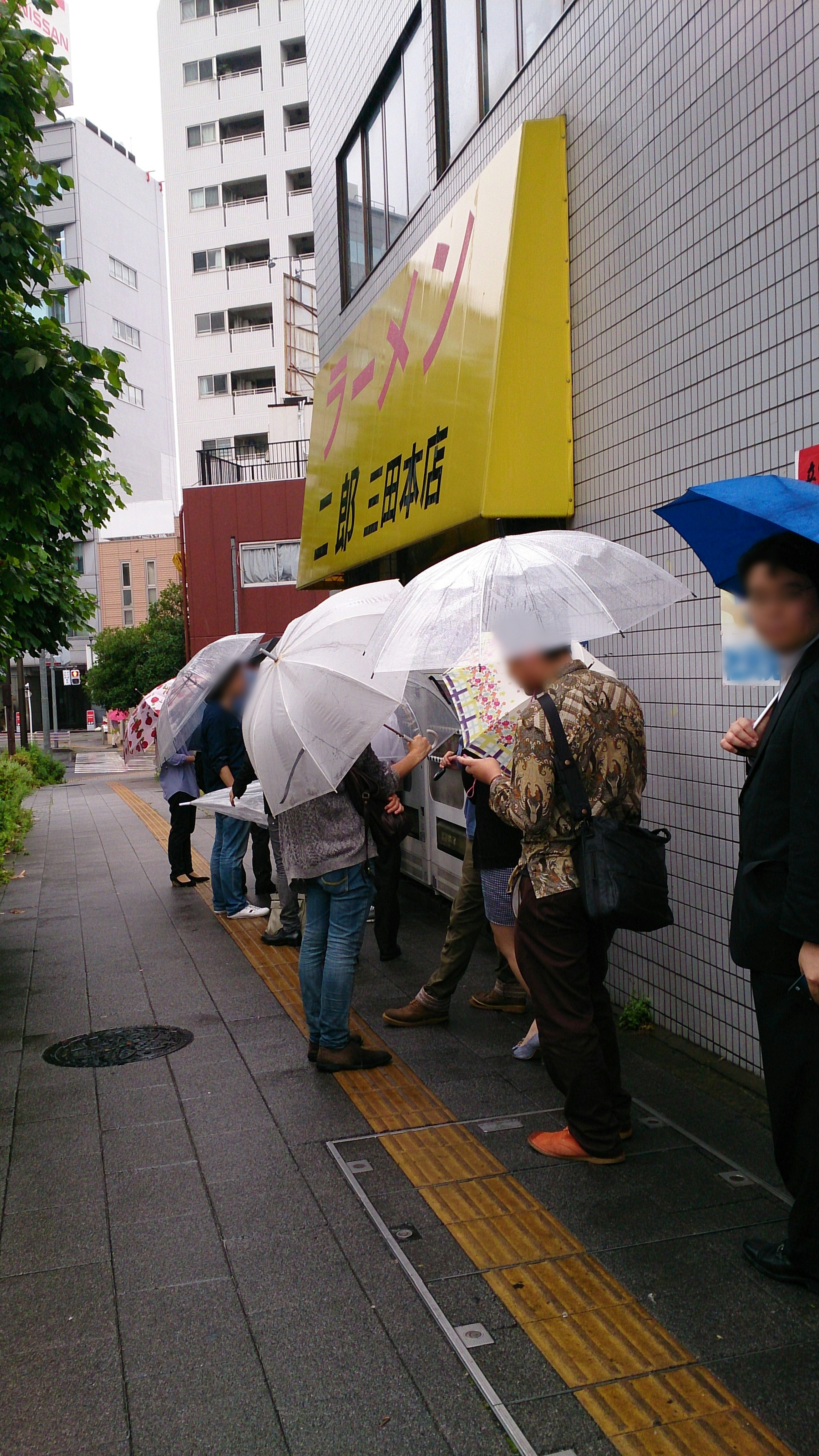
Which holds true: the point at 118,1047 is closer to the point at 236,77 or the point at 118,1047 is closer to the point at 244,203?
the point at 244,203

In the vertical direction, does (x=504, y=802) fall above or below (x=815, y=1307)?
above

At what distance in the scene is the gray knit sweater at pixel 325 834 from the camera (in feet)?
15.2

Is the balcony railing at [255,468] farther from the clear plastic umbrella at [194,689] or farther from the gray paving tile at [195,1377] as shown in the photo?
the gray paving tile at [195,1377]

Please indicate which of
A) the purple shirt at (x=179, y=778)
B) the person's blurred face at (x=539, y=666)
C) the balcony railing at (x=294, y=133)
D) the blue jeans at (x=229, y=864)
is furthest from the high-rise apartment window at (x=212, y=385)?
the person's blurred face at (x=539, y=666)

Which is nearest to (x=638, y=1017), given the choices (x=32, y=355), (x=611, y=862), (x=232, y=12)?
(x=611, y=862)

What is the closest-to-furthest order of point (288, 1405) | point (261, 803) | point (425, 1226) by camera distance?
point (288, 1405) < point (425, 1226) < point (261, 803)

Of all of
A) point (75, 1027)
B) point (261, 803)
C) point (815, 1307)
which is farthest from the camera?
point (261, 803)

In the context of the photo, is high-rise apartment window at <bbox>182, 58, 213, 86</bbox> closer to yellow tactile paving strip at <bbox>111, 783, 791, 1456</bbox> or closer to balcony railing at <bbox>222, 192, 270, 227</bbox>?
balcony railing at <bbox>222, 192, 270, 227</bbox>

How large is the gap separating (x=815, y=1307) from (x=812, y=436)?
2741mm

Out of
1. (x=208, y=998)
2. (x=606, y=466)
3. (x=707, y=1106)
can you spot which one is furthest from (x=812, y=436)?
(x=208, y=998)

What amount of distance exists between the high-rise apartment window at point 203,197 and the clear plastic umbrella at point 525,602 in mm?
43197

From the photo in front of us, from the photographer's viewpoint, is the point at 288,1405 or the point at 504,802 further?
the point at 504,802

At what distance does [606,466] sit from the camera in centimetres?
537

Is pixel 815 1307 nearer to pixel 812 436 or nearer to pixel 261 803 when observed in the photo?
pixel 812 436
